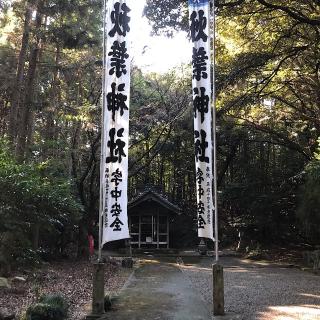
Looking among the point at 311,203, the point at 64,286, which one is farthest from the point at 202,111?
the point at 311,203

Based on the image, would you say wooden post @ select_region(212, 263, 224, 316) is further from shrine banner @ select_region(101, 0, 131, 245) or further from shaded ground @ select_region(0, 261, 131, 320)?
shaded ground @ select_region(0, 261, 131, 320)

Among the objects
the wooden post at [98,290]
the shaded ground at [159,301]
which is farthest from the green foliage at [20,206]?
the wooden post at [98,290]

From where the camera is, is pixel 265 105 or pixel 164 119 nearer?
pixel 164 119

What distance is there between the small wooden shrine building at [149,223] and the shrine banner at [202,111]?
715 inches

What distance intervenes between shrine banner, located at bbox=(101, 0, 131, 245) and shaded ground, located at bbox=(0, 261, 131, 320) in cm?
184

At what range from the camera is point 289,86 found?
1795 centimetres

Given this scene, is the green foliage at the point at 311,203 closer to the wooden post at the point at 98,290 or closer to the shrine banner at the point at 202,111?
the shrine banner at the point at 202,111

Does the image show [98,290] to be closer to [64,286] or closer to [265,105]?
[64,286]

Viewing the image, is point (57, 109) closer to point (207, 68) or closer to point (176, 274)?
point (176, 274)

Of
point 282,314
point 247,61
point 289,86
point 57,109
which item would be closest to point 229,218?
point 289,86

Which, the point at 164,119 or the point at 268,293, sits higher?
the point at 164,119

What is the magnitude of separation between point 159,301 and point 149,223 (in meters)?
17.8

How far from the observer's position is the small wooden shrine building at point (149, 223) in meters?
A: 26.4

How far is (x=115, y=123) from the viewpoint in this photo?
7.91m
